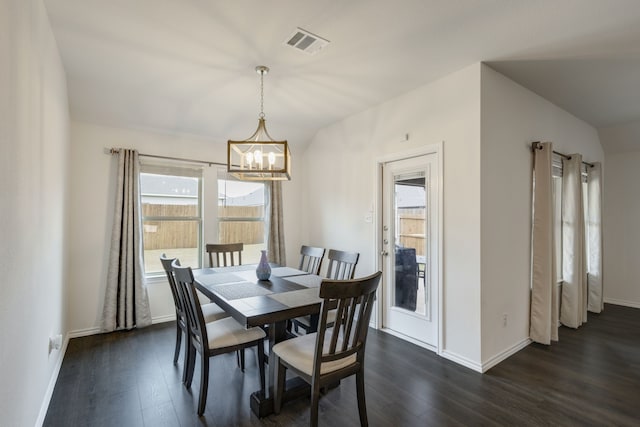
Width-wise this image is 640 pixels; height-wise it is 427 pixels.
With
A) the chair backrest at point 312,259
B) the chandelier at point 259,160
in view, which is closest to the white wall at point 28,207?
the chandelier at point 259,160

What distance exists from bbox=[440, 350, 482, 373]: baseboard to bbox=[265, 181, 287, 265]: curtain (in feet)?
8.51

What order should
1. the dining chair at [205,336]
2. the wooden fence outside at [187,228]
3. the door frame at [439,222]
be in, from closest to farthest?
the dining chair at [205,336] < the door frame at [439,222] < the wooden fence outside at [187,228]

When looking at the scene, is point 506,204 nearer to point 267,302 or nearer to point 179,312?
point 267,302

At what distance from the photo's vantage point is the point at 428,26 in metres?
2.15

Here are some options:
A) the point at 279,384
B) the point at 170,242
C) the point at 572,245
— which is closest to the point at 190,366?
the point at 279,384

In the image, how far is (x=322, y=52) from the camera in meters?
2.50

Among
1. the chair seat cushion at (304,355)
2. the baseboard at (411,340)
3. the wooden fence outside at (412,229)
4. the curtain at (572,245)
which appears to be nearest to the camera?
the chair seat cushion at (304,355)

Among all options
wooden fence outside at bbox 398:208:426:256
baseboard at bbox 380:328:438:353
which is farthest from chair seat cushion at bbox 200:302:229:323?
wooden fence outside at bbox 398:208:426:256

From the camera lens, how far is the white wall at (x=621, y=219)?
459cm

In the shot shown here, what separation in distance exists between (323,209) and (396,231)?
136 cm

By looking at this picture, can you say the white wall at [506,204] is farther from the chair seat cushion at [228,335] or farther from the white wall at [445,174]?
the chair seat cushion at [228,335]

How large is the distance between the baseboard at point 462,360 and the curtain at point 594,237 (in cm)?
307

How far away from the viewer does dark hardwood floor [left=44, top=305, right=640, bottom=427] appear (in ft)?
6.64

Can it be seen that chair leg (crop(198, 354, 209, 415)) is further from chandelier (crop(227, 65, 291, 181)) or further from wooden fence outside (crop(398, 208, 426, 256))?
wooden fence outside (crop(398, 208, 426, 256))
